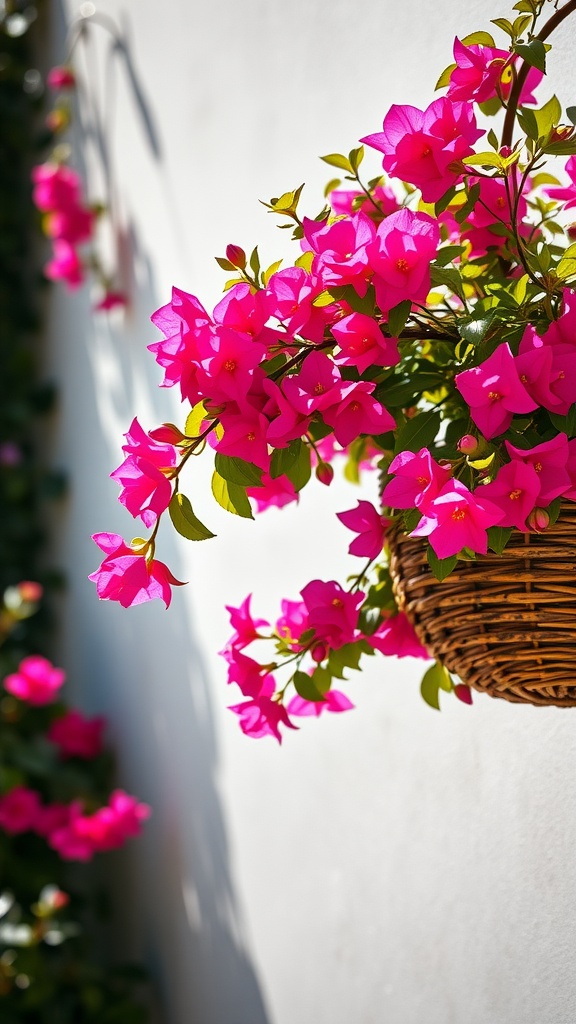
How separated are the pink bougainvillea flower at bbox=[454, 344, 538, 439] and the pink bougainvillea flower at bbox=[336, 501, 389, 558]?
0.16 metres

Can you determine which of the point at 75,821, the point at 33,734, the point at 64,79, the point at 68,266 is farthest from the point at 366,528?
the point at 64,79

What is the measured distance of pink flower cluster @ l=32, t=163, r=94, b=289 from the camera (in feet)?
7.75

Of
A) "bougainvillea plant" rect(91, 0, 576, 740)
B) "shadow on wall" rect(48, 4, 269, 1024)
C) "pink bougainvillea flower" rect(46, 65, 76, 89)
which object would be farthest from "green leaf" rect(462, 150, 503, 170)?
"pink bougainvillea flower" rect(46, 65, 76, 89)

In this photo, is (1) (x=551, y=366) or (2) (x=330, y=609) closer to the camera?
(1) (x=551, y=366)

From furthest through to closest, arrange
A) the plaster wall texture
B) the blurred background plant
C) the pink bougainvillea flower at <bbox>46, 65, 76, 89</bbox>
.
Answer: the pink bougainvillea flower at <bbox>46, 65, 76, 89</bbox>, the blurred background plant, the plaster wall texture

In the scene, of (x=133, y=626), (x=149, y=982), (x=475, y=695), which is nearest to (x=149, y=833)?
(x=149, y=982)

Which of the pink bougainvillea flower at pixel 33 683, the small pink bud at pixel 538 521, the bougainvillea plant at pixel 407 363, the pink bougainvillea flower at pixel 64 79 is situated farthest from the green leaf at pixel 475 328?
the pink bougainvillea flower at pixel 64 79

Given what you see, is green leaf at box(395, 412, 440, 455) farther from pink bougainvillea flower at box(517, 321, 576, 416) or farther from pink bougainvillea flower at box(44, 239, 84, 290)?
pink bougainvillea flower at box(44, 239, 84, 290)

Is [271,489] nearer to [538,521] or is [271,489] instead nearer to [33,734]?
[538,521]

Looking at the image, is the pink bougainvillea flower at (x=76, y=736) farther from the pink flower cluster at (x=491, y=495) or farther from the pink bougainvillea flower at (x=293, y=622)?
the pink flower cluster at (x=491, y=495)

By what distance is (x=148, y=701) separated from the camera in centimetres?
208

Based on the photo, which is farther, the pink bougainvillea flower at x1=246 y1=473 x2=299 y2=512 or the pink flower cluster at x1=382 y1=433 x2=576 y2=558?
the pink bougainvillea flower at x1=246 y1=473 x2=299 y2=512

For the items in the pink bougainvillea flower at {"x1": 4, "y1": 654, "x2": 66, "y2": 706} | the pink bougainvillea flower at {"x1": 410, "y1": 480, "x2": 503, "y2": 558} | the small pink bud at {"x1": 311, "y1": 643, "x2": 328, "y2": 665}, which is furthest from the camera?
the pink bougainvillea flower at {"x1": 4, "y1": 654, "x2": 66, "y2": 706}

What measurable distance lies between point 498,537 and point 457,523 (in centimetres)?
4
